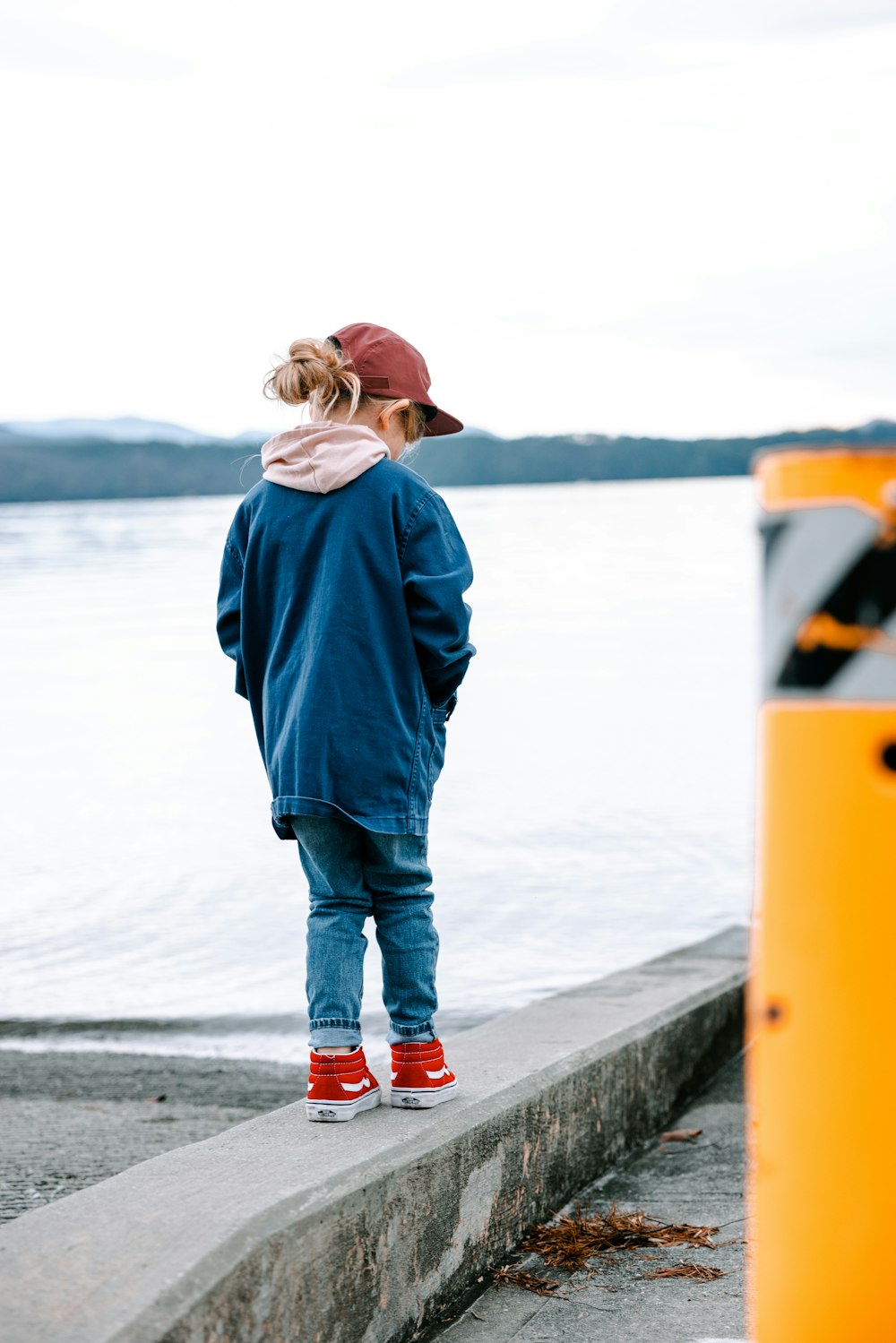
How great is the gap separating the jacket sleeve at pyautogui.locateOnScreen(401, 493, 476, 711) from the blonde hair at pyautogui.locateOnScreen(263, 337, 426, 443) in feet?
1.03

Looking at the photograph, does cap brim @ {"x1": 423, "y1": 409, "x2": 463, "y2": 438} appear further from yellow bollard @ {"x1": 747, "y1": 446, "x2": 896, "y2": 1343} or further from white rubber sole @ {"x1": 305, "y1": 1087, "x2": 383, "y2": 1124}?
yellow bollard @ {"x1": 747, "y1": 446, "x2": 896, "y2": 1343}

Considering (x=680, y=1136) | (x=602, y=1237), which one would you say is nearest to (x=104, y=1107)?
(x=680, y=1136)

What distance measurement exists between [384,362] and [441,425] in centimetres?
26

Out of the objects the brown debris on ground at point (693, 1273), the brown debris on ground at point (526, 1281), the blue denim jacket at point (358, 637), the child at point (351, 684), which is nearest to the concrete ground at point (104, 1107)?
the child at point (351, 684)

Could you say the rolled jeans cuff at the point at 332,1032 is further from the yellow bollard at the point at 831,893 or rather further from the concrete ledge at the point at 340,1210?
the yellow bollard at the point at 831,893

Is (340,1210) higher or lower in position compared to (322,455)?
lower

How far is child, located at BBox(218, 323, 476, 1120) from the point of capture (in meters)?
2.78

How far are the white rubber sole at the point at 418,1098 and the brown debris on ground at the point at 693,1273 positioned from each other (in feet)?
1.64

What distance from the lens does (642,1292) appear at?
261 centimetres

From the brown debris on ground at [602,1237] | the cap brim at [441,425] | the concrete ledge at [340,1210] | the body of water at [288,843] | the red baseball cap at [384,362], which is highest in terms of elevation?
the red baseball cap at [384,362]

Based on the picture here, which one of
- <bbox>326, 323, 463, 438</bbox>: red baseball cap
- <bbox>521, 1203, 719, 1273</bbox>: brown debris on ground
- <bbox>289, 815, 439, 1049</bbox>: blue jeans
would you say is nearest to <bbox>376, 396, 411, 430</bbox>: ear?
<bbox>326, 323, 463, 438</bbox>: red baseball cap

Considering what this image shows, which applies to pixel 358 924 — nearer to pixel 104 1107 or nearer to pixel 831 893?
pixel 831 893

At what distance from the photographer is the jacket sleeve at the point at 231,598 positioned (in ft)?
9.94

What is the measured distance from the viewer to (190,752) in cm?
1435
